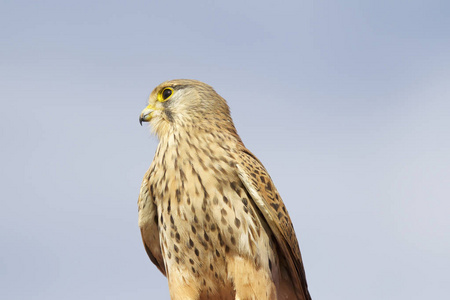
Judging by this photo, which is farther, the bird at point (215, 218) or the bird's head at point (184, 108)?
the bird's head at point (184, 108)

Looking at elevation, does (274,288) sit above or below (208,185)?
below

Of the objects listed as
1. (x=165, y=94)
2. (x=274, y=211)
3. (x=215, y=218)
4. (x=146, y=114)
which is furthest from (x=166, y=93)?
(x=274, y=211)

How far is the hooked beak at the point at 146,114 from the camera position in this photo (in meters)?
5.79

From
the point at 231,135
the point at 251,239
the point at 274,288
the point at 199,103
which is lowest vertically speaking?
the point at 274,288

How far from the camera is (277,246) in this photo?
542 centimetres

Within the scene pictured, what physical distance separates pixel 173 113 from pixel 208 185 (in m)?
0.95

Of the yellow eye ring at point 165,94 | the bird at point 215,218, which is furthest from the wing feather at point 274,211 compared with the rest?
the yellow eye ring at point 165,94

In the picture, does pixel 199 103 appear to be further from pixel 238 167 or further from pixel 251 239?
pixel 251 239

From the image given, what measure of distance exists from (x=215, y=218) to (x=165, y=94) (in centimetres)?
152

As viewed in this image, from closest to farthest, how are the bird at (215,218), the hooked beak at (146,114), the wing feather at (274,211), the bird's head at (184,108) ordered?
1. the bird at (215,218)
2. the wing feather at (274,211)
3. the bird's head at (184,108)
4. the hooked beak at (146,114)

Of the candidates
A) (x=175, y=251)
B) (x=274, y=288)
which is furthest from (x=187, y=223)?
(x=274, y=288)

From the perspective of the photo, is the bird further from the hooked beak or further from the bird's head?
the hooked beak

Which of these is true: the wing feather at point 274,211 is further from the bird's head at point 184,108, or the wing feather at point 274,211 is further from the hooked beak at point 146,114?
the hooked beak at point 146,114

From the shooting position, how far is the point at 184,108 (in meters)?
5.61
